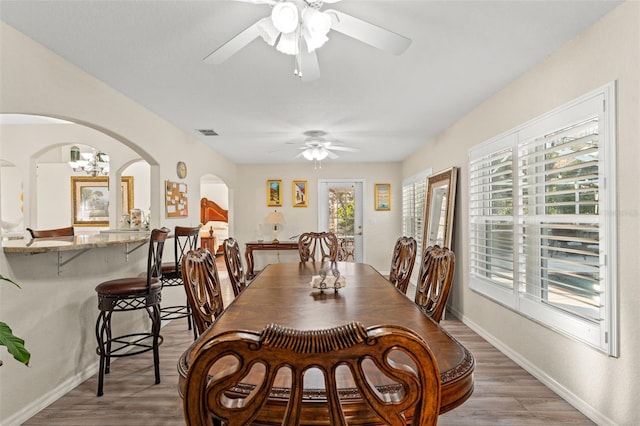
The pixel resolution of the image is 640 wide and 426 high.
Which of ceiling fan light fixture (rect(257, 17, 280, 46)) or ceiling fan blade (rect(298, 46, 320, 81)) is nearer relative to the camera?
ceiling fan light fixture (rect(257, 17, 280, 46))

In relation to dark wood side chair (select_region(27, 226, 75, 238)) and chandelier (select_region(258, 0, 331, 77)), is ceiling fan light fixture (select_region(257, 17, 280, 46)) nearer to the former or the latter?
chandelier (select_region(258, 0, 331, 77))

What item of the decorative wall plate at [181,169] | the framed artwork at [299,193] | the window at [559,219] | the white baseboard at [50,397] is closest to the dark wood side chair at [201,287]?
the white baseboard at [50,397]

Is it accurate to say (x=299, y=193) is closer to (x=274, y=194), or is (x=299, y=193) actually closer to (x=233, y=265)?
(x=274, y=194)

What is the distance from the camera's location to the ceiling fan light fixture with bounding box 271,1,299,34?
1.60m

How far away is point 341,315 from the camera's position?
5.62ft

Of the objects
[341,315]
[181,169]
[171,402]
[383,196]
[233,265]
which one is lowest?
[171,402]

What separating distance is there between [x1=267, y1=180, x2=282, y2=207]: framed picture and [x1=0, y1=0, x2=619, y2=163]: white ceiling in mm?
3351

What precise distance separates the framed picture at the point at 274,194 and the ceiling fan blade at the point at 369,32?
20.2 feet

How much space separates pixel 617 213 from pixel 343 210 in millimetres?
5950

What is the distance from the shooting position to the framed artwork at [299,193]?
309 inches

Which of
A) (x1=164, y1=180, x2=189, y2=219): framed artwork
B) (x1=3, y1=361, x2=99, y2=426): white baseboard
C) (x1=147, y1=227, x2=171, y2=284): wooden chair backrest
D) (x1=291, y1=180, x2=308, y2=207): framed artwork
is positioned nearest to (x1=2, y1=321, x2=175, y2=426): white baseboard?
(x1=3, y1=361, x2=99, y2=426): white baseboard

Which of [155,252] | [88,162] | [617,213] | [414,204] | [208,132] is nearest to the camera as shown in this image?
[617,213]

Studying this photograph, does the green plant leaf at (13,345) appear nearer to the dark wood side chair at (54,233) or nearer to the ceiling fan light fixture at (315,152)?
the dark wood side chair at (54,233)

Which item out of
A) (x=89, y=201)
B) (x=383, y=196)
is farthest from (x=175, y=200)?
(x=383, y=196)
